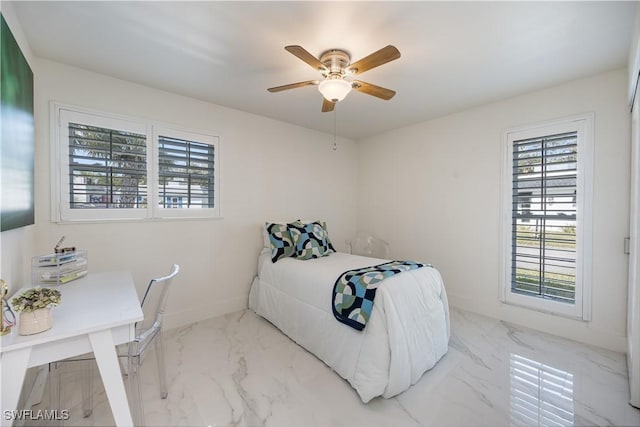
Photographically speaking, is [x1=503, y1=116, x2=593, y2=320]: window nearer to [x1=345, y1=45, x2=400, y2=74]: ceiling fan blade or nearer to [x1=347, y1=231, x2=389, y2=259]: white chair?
[x1=347, y1=231, x2=389, y2=259]: white chair

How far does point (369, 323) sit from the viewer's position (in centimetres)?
184

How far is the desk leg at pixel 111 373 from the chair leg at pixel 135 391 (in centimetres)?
35

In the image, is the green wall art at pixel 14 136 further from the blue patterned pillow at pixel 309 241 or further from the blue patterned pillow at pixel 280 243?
the blue patterned pillow at pixel 309 241

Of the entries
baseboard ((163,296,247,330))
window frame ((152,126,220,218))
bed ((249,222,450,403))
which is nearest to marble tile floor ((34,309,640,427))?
bed ((249,222,450,403))

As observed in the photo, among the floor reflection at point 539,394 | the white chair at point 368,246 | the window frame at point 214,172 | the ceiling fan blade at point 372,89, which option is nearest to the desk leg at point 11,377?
the window frame at point 214,172

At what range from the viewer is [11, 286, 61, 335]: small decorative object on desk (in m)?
1.07

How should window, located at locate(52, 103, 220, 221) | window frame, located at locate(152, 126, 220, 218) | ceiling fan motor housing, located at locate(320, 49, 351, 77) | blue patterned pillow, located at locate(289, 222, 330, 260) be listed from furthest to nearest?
1. blue patterned pillow, located at locate(289, 222, 330, 260)
2. window frame, located at locate(152, 126, 220, 218)
3. window, located at locate(52, 103, 220, 221)
4. ceiling fan motor housing, located at locate(320, 49, 351, 77)

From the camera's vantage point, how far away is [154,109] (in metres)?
2.71

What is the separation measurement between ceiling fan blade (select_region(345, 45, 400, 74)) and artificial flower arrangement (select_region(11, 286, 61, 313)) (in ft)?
6.67

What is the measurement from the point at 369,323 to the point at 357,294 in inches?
8.1

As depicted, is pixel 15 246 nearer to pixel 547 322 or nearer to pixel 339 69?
pixel 339 69

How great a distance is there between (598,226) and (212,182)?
12.6 feet

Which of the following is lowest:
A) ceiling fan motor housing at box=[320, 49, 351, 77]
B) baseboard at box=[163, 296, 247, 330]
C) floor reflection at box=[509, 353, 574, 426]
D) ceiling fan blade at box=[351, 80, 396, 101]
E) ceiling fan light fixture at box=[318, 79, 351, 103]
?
floor reflection at box=[509, 353, 574, 426]

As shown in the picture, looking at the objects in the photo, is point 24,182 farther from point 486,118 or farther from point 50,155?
point 486,118
